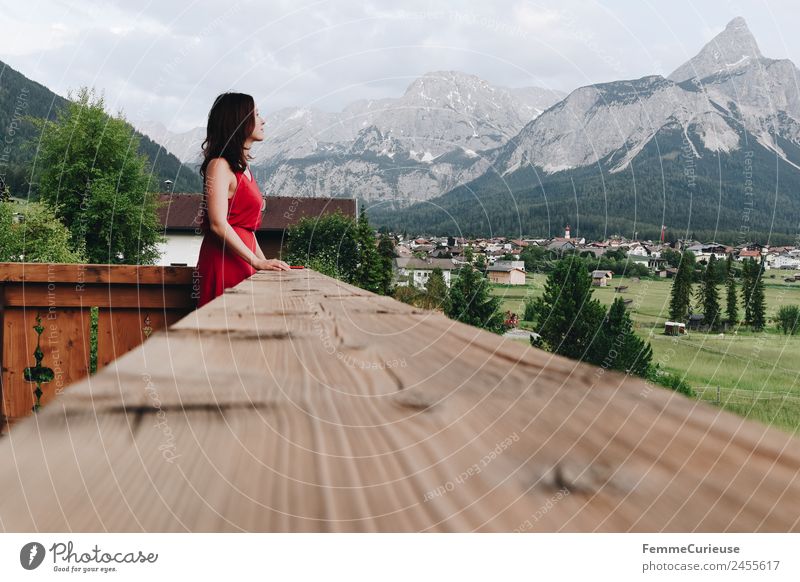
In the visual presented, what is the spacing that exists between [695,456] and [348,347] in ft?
1.54

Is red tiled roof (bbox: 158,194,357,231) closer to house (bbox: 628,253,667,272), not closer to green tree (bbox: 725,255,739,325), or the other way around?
green tree (bbox: 725,255,739,325)

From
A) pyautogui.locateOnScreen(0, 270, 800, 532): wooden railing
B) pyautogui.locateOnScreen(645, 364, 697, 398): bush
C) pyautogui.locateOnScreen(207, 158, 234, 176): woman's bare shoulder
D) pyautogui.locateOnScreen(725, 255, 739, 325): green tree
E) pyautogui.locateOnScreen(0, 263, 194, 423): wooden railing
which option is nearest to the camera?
pyautogui.locateOnScreen(0, 270, 800, 532): wooden railing

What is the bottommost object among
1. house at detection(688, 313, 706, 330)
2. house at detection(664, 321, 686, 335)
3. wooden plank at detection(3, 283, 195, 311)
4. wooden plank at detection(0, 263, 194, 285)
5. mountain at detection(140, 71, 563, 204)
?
house at detection(688, 313, 706, 330)

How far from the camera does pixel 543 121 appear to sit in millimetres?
9961

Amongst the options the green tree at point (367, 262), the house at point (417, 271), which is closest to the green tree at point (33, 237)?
the green tree at point (367, 262)

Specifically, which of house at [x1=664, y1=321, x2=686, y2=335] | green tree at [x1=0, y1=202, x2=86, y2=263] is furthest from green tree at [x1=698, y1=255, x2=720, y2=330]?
green tree at [x1=0, y1=202, x2=86, y2=263]

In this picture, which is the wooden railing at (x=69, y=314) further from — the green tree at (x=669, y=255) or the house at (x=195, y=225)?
the house at (x=195, y=225)

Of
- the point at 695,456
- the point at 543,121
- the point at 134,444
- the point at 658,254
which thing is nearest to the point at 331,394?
the point at 134,444

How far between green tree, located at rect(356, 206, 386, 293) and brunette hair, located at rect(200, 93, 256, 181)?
1362cm

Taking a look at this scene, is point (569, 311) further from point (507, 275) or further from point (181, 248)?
point (181, 248)

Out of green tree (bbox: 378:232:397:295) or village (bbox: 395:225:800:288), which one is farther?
green tree (bbox: 378:232:397:295)

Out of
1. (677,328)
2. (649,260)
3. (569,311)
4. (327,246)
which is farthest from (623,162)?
(569,311)

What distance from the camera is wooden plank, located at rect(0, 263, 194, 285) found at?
2.32 meters

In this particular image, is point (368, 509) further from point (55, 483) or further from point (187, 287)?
point (187, 287)
